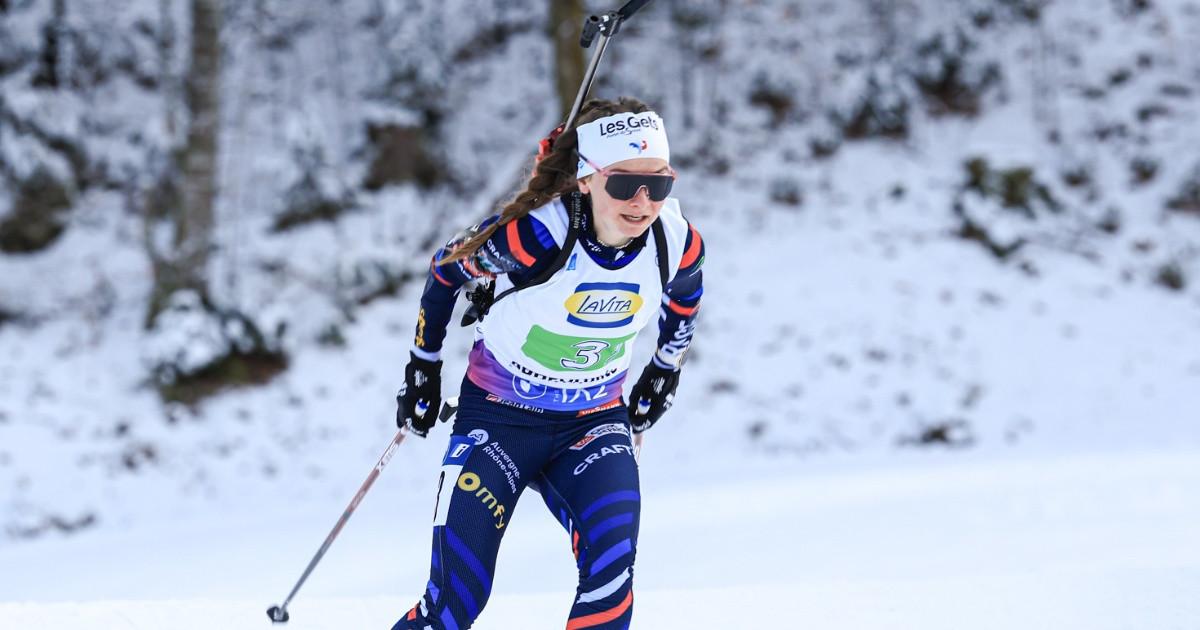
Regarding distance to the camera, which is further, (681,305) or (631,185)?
(681,305)

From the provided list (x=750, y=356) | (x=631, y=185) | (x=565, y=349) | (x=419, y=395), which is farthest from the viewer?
(x=750, y=356)

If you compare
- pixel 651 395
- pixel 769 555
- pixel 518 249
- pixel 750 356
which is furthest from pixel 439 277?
pixel 750 356

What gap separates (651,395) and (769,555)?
2374mm

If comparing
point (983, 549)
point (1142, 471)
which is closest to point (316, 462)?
point (983, 549)

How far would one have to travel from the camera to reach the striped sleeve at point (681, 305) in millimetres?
2969

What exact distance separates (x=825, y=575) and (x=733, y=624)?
4.94ft

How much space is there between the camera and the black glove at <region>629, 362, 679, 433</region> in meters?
3.41

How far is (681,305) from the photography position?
3.23 m

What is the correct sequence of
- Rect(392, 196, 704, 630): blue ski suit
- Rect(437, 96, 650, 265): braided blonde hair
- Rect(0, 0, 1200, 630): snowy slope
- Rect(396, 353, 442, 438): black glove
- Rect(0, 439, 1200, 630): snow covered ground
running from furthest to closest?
1. Rect(0, 0, 1200, 630): snowy slope
2. Rect(0, 439, 1200, 630): snow covered ground
3. Rect(396, 353, 442, 438): black glove
4. Rect(437, 96, 650, 265): braided blonde hair
5. Rect(392, 196, 704, 630): blue ski suit

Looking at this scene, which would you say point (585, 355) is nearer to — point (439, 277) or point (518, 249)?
point (518, 249)

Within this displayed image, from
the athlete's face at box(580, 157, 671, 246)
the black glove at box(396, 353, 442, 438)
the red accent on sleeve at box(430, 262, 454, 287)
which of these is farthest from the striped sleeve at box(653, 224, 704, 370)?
the black glove at box(396, 353, 442, 438)

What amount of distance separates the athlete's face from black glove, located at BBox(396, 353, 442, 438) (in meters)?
0.79

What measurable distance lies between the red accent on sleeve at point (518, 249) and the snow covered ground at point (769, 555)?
183cm

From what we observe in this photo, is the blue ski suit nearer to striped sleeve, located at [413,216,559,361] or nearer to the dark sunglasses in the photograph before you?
striped sleeve, located at [413,216,559,361]
